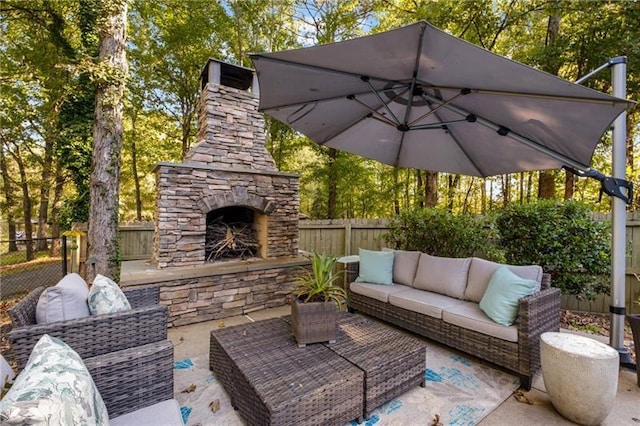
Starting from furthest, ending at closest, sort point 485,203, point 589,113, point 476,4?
point 485,203, point 476,4, point 589,113

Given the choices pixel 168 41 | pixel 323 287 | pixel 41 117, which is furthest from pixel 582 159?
pixel 41 117

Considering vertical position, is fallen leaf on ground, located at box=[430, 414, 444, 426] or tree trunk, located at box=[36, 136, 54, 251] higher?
tree trunk, located at box=[36, 136, 54, 251]

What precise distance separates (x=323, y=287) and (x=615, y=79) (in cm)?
324

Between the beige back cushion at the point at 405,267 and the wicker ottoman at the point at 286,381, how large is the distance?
6.31ft

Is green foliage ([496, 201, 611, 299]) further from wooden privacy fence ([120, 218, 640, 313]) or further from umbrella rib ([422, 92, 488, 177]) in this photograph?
wooden privacy fence ([120, 218, 640, 313])

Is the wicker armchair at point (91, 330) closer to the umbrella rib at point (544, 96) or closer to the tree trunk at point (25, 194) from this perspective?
the umbrella rib at point (544, 96)

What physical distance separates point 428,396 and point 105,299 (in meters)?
2.52

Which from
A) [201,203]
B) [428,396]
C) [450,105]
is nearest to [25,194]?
[201,203]

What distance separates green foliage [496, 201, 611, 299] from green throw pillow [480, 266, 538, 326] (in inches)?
56.1

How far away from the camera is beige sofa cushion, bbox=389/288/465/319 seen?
3059 millimetres

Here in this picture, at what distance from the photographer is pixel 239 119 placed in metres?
4.77

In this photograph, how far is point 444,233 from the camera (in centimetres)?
439

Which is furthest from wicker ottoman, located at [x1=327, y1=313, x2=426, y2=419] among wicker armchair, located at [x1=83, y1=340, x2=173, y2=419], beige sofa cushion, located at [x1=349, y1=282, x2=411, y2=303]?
wicker armchair, located at [x1=83, y1=340, x2=173, y2=419]

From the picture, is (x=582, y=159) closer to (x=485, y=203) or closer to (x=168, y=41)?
(x=168, y=41)
